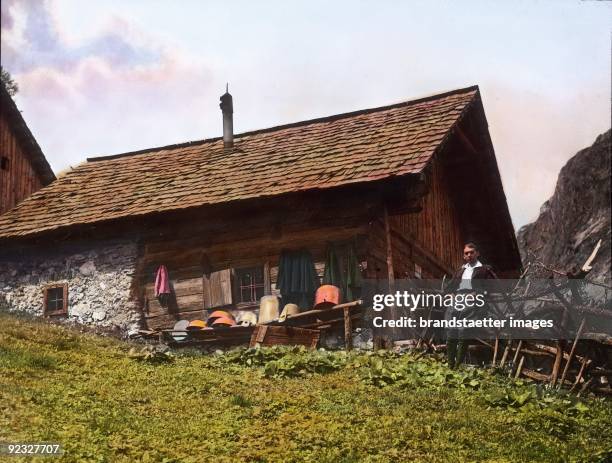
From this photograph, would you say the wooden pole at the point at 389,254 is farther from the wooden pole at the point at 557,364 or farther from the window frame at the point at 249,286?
the wooden pole at the point at 557,364

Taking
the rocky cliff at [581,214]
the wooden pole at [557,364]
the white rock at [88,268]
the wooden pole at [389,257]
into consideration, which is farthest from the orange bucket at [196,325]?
the rocky cliff at [581,214]

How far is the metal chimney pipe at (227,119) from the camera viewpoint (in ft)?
62.8

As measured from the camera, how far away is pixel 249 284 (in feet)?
51.1

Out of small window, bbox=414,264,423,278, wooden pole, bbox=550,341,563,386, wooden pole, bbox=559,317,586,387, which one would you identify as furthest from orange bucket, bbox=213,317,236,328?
wooden pole, bbox=559,317,586,387

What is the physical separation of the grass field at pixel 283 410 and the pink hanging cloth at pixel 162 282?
4546 millimetres

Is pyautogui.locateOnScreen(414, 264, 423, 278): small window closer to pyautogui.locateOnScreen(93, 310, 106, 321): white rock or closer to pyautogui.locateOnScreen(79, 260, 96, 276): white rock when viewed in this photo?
pyautogui.locateOnScreen(93, 310, 106, 321): white rock

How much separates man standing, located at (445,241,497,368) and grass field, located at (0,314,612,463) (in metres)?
0.33

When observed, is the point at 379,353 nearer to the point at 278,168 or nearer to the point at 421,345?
the point at 421,345

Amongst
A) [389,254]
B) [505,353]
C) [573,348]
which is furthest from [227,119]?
[573,348]

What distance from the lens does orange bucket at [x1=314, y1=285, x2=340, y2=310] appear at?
13.8m

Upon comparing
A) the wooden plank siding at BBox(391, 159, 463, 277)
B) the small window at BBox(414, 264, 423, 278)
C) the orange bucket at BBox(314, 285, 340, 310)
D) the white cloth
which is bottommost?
the orange bucket at BBox(314, 285, 340, 310)

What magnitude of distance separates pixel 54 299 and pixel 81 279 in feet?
2.98

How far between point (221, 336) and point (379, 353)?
149 inches

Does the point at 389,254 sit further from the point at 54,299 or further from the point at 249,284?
the point at 54,299
